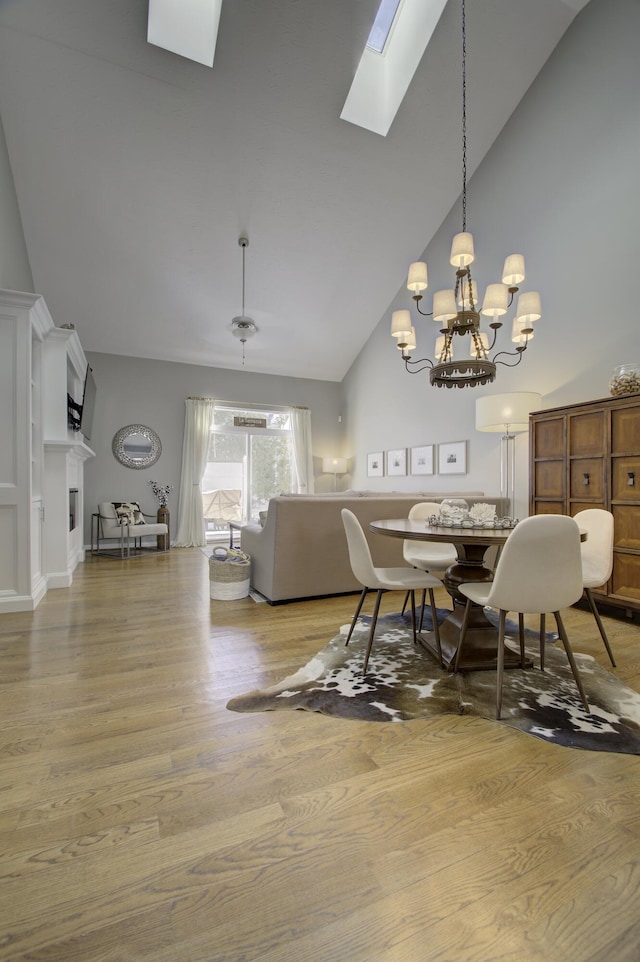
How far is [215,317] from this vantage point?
613 centimetres

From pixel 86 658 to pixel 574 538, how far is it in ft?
8.22

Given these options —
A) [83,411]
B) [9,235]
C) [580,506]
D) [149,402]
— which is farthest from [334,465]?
[9,235]

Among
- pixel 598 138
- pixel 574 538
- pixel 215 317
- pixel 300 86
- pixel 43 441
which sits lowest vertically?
pixel 574 538

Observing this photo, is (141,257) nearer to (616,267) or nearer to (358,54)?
(358,54)

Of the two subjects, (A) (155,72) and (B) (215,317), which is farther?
(B) (215,317)

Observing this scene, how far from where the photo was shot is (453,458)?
517cm

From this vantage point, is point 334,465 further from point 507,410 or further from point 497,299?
point 497,299

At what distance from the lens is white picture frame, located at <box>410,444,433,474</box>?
Answer: 5.58 metres

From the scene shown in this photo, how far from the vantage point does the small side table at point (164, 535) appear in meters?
6.20

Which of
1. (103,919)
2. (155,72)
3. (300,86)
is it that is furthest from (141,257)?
(103,919)

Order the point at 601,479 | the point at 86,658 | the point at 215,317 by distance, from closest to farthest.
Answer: the point at 86,658, the point at 601,479, the point at 215,317

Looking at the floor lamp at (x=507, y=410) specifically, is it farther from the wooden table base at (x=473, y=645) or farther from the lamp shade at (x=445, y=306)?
the wooden table base at (x=473, y=645)

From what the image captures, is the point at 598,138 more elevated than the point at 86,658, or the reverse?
the point at 598,138

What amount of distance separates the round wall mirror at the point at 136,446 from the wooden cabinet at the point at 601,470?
557 centimetres
